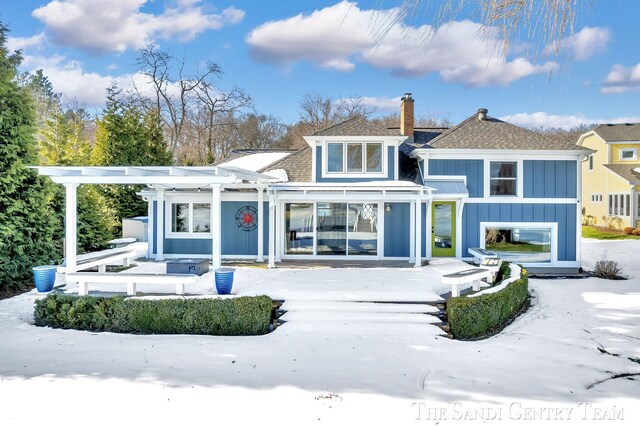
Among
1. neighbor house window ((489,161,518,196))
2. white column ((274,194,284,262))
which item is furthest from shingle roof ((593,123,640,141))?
white column ((274,194,284,262))

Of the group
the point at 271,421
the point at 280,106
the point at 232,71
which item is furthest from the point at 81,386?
the point at 280,106

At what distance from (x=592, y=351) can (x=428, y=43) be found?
272 inches

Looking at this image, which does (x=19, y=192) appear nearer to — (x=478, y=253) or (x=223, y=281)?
(x=223, y=281)

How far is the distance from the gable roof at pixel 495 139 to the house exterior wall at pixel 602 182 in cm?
1753

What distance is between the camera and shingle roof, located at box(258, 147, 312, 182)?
15609 millimetres

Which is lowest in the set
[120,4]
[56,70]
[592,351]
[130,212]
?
[592,351]

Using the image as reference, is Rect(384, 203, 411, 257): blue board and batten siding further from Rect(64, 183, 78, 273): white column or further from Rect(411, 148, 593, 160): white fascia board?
Rect(64, 183, 78, 273): white column

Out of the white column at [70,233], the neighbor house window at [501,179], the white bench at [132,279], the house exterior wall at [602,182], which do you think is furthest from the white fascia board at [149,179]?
the house exterior wall at [602,182]

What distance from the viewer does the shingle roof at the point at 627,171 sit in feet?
A: 91.7

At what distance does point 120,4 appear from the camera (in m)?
19.3

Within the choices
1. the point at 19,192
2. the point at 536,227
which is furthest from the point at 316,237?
the point at 19,192

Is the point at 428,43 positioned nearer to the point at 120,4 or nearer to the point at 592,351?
the point at 592,351

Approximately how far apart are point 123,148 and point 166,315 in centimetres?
1871

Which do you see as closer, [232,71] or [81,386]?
[81,386]
